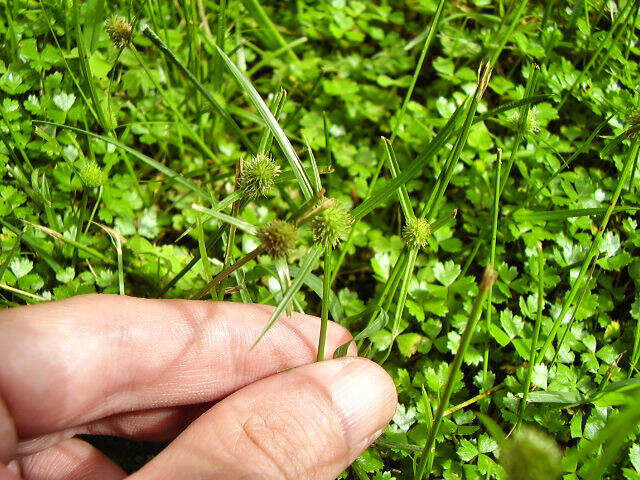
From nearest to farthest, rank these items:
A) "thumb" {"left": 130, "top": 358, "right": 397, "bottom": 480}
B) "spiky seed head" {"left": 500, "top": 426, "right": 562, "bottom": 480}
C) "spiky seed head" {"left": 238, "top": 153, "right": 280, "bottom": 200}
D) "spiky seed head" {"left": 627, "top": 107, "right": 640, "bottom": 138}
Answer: "spiky seed head" {"left": 500, "top": 426, "right": 562, "bottom": 480} → "thumb" {"left": 130, "top": 358, "right": 397, "bottom": 480} → "spiky seed head" {"left": 238, "top": 153, "right": 280, "bottom": 200} → "spiky seed head" {"left": 627, "top": 107, "right": 640, "bottom": 138}

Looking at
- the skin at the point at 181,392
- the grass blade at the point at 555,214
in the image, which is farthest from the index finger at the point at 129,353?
the grass blade at the point at 555,214

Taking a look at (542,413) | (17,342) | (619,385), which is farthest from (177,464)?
(619,385)

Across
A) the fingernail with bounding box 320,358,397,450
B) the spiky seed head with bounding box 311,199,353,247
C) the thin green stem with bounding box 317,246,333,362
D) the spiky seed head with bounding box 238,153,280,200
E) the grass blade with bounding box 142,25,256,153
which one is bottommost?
the fingernail with bounding box 320,358,397,450

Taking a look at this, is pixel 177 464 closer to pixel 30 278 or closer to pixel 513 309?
pixel 30 278

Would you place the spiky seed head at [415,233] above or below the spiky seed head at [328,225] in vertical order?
below

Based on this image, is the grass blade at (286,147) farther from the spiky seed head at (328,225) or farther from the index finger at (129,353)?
the index finger at (129,353)

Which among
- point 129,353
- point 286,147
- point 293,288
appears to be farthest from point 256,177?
point 129,353

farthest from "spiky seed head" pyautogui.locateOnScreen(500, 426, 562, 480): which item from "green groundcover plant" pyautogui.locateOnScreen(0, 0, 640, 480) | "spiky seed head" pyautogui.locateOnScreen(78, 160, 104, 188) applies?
"spiky seed head" pyautogui.locateOnScreen(78, 160, 104, 188)

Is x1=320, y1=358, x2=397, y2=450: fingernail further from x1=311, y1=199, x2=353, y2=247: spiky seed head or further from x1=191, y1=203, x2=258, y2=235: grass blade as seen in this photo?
x1=191, y1=203, x2=258, y2=235: grass blade

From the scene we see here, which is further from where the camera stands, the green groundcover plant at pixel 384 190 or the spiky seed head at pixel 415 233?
the green groundcover plant at pixel 384 190
